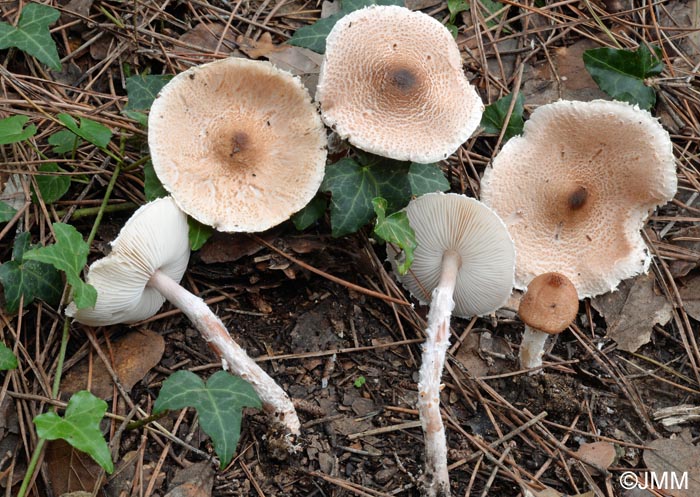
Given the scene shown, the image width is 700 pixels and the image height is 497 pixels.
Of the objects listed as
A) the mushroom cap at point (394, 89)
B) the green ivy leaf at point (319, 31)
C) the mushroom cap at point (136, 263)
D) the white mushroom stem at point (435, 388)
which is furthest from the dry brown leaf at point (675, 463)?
the green ivy leaf at point (319, 31)

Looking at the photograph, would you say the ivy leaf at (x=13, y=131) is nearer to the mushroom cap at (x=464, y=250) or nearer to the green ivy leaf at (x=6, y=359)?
the green ivy leaf at (x=6, y=359)

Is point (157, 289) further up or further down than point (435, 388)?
further up

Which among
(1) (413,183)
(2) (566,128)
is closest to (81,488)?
(1) (413,183)

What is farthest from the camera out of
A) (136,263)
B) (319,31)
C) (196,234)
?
(319,31)

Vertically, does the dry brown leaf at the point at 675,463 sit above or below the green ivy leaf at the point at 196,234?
below

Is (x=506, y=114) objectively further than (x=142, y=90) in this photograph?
Yes

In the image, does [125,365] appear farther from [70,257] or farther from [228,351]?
[70,257]

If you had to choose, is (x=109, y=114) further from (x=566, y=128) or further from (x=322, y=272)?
(x=566, y=128)

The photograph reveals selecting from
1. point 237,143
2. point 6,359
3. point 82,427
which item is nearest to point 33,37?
point 237,143
